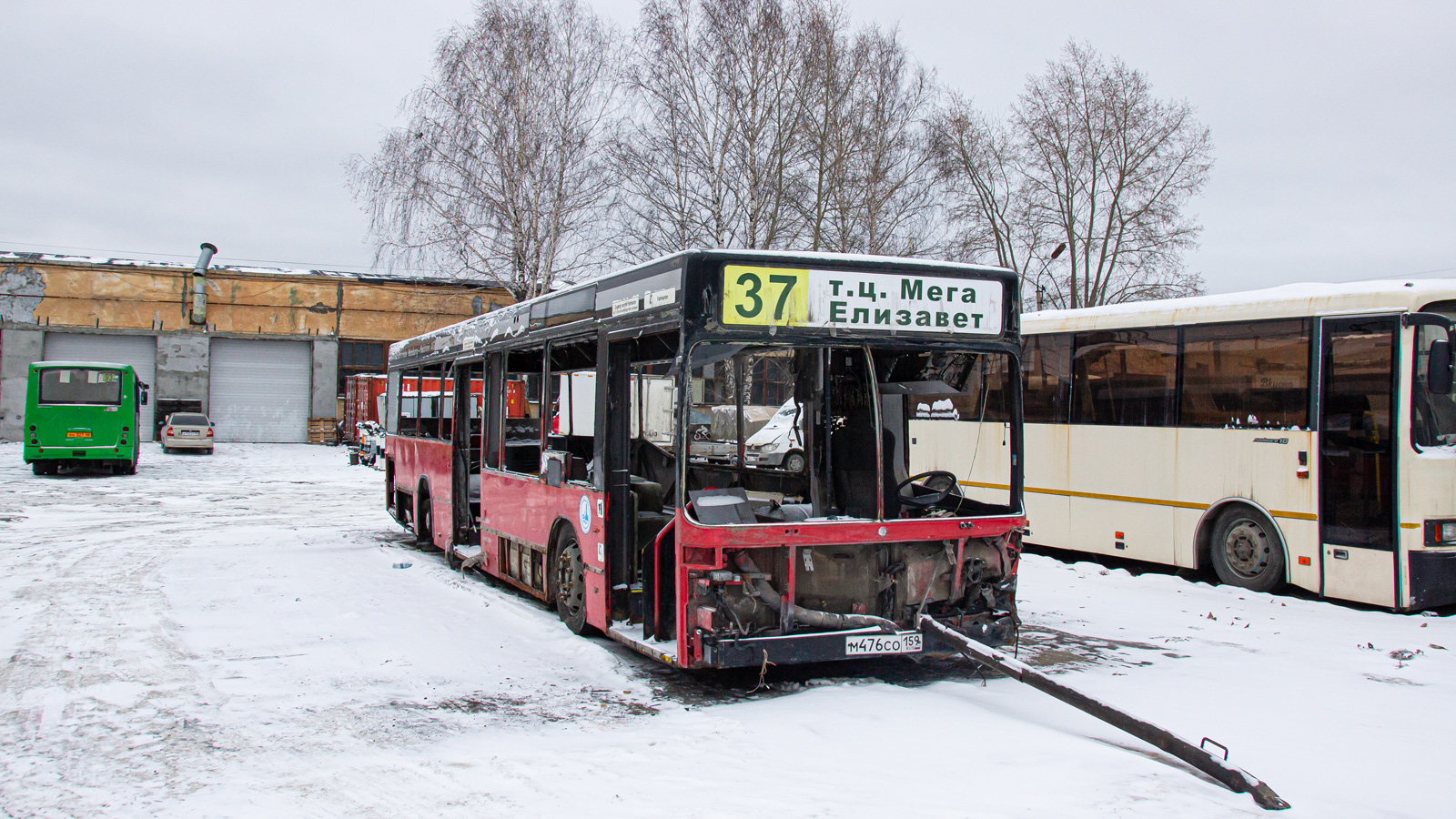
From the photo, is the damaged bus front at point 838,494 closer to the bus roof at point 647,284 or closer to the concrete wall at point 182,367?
the bus roof at point 647,284

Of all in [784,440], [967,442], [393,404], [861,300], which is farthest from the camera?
[393,404]

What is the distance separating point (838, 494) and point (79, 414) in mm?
24058

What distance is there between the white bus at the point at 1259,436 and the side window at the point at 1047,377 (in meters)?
0.02

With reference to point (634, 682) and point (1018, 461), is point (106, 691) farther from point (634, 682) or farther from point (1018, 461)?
point (1018, 461)

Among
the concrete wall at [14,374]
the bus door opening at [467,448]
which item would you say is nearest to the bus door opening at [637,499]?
the bus door opening at [467,448]

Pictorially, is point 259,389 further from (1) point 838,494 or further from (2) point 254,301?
(1) point 838,494

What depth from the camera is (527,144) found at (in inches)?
1118

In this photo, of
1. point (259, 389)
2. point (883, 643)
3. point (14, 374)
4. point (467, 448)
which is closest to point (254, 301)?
point (259, 389)

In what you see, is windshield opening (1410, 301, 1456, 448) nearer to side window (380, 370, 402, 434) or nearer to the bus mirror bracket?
the bus mirror bracket

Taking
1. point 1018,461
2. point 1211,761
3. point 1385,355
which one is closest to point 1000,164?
point 1385,355

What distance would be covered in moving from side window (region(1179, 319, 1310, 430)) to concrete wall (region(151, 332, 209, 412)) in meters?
40.4

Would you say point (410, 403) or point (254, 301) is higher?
point (254, 301)

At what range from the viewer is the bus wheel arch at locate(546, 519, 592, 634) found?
25.6 ft

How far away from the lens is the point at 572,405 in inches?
314
